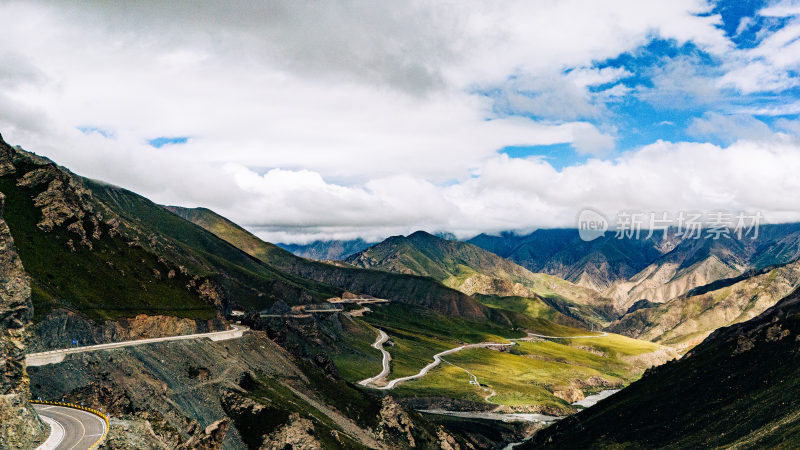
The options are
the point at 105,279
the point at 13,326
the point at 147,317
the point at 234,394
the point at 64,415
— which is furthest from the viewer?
the point at 105,279

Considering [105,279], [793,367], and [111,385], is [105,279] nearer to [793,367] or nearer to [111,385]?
[111,385]

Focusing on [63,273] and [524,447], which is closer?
[63,273]

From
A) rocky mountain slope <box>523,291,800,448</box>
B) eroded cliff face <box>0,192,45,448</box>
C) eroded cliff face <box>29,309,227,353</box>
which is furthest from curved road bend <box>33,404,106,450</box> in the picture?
rocky mountain slope <box>523,291,800,448</box>

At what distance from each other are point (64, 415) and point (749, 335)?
17752 centimetres

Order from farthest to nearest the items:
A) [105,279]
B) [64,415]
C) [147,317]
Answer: [105,279] < [147,317] < [64,415]

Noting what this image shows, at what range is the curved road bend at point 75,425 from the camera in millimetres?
65294

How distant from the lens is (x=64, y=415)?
75.2 m

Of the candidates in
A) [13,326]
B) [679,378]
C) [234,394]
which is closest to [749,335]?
[679,378]

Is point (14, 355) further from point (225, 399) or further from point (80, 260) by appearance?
point (80, 260)

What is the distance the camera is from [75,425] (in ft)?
234

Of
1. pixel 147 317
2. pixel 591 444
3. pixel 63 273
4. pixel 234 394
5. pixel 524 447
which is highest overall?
pixel 63 273

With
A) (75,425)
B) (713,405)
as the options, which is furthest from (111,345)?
(713,405)

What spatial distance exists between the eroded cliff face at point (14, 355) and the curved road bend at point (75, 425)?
3.34m

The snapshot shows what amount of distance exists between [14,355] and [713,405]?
14787cm
